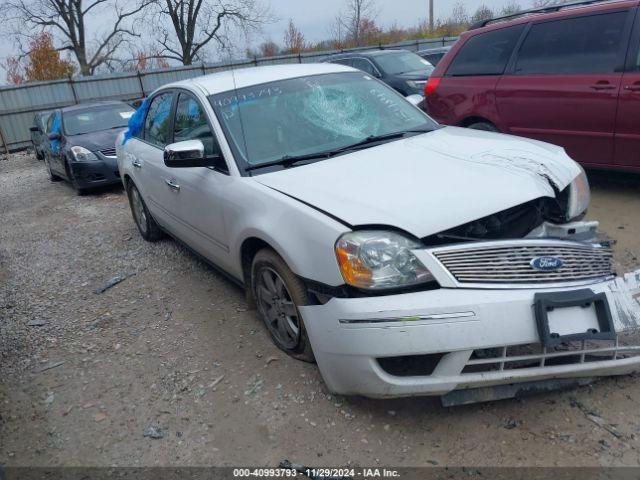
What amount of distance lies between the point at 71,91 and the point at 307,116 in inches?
754

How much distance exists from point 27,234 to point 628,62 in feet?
23.4

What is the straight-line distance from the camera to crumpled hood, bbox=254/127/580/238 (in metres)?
2.39

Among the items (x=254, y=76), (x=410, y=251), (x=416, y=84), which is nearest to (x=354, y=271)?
(x=410, y=251)

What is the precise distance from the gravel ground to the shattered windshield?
1244 mm

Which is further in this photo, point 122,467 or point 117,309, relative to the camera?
point 117,309

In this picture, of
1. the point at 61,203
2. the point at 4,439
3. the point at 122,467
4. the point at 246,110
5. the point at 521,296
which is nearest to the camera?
the point at 521,296

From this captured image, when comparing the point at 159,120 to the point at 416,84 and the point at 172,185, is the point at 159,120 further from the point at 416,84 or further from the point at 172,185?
the point at 416,84

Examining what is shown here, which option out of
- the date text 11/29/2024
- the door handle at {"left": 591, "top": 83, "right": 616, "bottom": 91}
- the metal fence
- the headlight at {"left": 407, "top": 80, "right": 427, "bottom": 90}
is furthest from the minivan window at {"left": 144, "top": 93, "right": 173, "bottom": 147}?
the metal fence

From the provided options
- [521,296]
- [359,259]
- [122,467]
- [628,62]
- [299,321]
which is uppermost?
[628,62]

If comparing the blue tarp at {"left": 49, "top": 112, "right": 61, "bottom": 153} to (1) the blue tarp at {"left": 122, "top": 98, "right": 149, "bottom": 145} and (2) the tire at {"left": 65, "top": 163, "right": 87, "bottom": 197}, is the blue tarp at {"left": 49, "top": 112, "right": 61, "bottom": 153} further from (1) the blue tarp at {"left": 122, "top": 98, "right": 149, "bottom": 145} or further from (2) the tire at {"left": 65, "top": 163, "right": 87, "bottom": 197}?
A: (1) the blue tarp at {"left": 122, "top": 98, "right": 149, "bottom": 145}

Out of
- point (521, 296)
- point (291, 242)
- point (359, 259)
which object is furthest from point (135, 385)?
point (521, 296)

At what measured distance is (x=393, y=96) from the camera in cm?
395

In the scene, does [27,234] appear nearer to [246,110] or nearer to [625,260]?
[246,110]

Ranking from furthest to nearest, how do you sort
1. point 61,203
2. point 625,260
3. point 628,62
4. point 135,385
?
point 61,203, point 628,62, point 625,260, point 135,385
